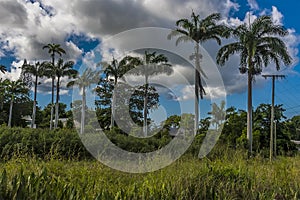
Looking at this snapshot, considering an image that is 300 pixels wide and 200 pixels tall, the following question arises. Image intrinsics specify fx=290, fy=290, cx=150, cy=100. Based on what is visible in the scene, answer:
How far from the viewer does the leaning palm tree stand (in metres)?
19.9

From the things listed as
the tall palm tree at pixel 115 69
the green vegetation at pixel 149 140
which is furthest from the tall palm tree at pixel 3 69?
the tall palm tree at pixel 115 69

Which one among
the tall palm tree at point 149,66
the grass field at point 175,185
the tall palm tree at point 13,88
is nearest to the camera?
the grass field at point 175,185

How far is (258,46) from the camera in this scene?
20.4 m

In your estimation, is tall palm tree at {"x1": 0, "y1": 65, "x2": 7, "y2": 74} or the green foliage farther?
tall palm tree at {"x1": 0, "y1": 65, "x2": 7, "y2": 74}

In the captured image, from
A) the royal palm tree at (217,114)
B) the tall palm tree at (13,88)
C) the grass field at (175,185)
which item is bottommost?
the grass field at (175,185)

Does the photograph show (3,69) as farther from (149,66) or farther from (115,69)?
(149,66)

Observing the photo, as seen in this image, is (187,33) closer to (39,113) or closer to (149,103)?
(149,103)

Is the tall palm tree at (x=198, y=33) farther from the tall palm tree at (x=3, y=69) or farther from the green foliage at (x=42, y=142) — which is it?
the tall palm tree at (x=3, y=69)

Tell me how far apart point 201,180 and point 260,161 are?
242cm

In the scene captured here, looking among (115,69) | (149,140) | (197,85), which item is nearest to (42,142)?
(149,140)

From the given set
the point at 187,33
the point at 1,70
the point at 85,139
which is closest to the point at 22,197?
the point at 85,139

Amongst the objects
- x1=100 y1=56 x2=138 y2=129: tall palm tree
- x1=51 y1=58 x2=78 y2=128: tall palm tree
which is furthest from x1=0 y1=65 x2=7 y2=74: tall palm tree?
x1=100 y1=56 x2=138 y2=129: tall palm tree

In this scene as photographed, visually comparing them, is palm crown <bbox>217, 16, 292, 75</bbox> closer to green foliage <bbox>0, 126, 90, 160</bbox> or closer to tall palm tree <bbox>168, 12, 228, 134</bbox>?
tall palm tree <bbox>168, 12, 228, 134</bbox>

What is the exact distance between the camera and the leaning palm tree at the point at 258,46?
19.9 m
